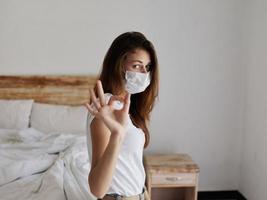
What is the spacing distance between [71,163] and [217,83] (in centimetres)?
168

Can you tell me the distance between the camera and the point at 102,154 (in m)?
1.06

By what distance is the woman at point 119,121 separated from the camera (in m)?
1.03

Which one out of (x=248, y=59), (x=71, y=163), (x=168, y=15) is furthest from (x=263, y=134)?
(x=71, y=163)

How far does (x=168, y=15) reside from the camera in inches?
121

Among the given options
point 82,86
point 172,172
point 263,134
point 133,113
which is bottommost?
point 172,172

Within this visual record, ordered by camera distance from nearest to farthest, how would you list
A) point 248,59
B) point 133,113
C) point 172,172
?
point 133,113, point 172,172, point 248,59

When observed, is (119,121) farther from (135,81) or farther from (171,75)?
(171,75)

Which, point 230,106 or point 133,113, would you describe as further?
point 230,106

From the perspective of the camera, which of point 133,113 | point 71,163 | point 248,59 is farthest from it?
point 248,59

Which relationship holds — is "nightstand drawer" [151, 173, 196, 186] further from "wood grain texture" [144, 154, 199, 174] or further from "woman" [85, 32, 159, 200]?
"woman" [85, 32, 159, 200]

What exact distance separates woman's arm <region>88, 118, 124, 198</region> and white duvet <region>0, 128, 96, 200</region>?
0.67 metres

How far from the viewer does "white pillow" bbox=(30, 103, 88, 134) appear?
9.61 feet

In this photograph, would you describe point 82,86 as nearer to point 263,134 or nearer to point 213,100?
point 213,100

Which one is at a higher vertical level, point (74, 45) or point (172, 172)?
point (74, 45)
